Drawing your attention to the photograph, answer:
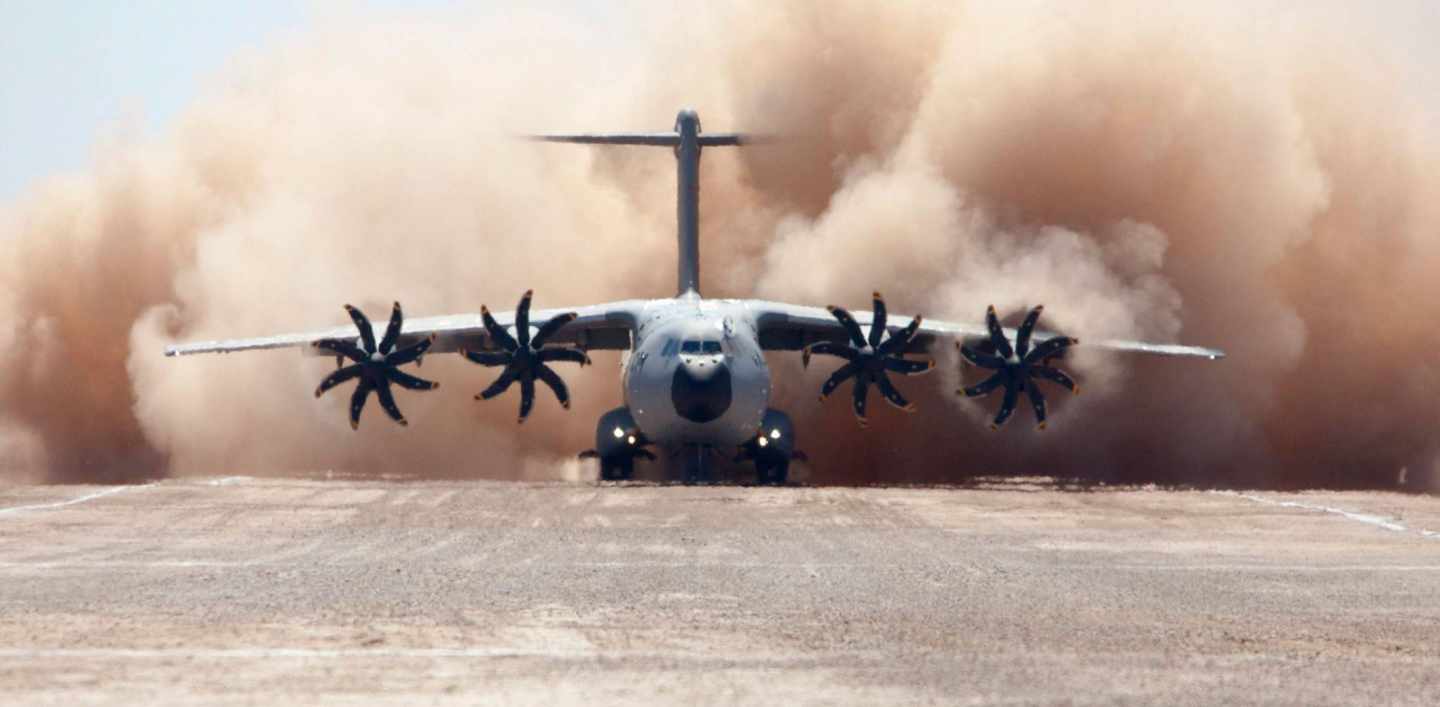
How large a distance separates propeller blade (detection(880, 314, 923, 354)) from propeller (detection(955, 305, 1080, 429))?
112 centimetres

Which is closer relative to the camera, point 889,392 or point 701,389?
point 701,389

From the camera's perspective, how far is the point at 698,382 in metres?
36.3

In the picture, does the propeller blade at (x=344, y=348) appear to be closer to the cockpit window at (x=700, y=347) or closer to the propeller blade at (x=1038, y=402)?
the cockpit window at (x=700, y=347)

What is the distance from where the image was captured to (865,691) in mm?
12289

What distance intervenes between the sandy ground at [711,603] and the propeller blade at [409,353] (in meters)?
8.19

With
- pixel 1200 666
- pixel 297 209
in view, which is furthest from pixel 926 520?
pixel 297 209

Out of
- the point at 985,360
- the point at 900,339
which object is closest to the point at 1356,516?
the point at 985,360

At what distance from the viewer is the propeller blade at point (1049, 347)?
39344 mm

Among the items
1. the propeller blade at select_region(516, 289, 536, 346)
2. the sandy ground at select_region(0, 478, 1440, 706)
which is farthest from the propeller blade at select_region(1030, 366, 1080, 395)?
the propeller blade at select_region(516, 289, 536, 346)

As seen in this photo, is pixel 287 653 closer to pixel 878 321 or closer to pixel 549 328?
pixel 549 328

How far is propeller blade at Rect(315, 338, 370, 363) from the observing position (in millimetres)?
39503

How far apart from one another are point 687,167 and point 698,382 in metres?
9.96

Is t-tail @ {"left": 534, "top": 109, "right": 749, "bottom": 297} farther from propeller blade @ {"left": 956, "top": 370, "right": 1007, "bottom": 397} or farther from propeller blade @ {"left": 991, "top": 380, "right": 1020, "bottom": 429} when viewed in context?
propeller blade @ {"left": 991, "top": 380, "right": 1020, "bottom": 429}

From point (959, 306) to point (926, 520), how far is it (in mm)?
17046
